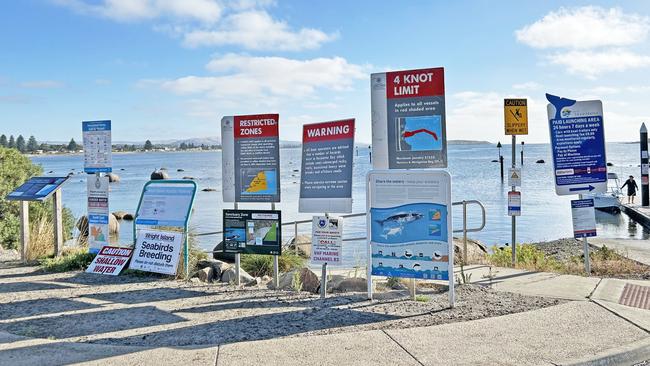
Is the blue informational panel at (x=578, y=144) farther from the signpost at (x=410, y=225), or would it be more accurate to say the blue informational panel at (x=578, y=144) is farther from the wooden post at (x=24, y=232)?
the wooden post at (x=24, y=232)

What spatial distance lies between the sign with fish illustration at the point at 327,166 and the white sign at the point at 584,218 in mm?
4573

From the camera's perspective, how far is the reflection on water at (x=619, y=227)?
2128 cm

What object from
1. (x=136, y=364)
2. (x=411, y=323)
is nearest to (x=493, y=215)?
(x=411, y=323)

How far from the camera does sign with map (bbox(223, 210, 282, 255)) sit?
8.50 m

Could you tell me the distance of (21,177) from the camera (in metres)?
15.4

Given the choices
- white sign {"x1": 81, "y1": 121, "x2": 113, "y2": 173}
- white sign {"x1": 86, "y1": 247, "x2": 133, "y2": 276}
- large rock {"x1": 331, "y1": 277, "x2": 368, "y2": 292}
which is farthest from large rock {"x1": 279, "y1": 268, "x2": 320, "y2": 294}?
white sign {"x1": 81, "y1": 121, "x2": 113, "y2": 173}

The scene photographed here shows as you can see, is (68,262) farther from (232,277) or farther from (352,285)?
(352,285)

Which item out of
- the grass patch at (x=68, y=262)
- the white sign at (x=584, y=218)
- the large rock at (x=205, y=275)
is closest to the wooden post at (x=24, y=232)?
the grass patch at (x=68, y=262)

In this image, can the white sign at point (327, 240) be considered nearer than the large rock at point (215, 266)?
Yes

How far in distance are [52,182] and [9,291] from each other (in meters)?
3.17

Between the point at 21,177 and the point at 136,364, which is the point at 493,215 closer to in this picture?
the point at 21,177

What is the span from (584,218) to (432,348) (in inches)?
230

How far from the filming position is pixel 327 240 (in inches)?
305

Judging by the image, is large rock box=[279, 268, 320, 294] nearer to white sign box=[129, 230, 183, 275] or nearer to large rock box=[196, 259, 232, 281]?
large rock box=[196, 259, 232, 281]
